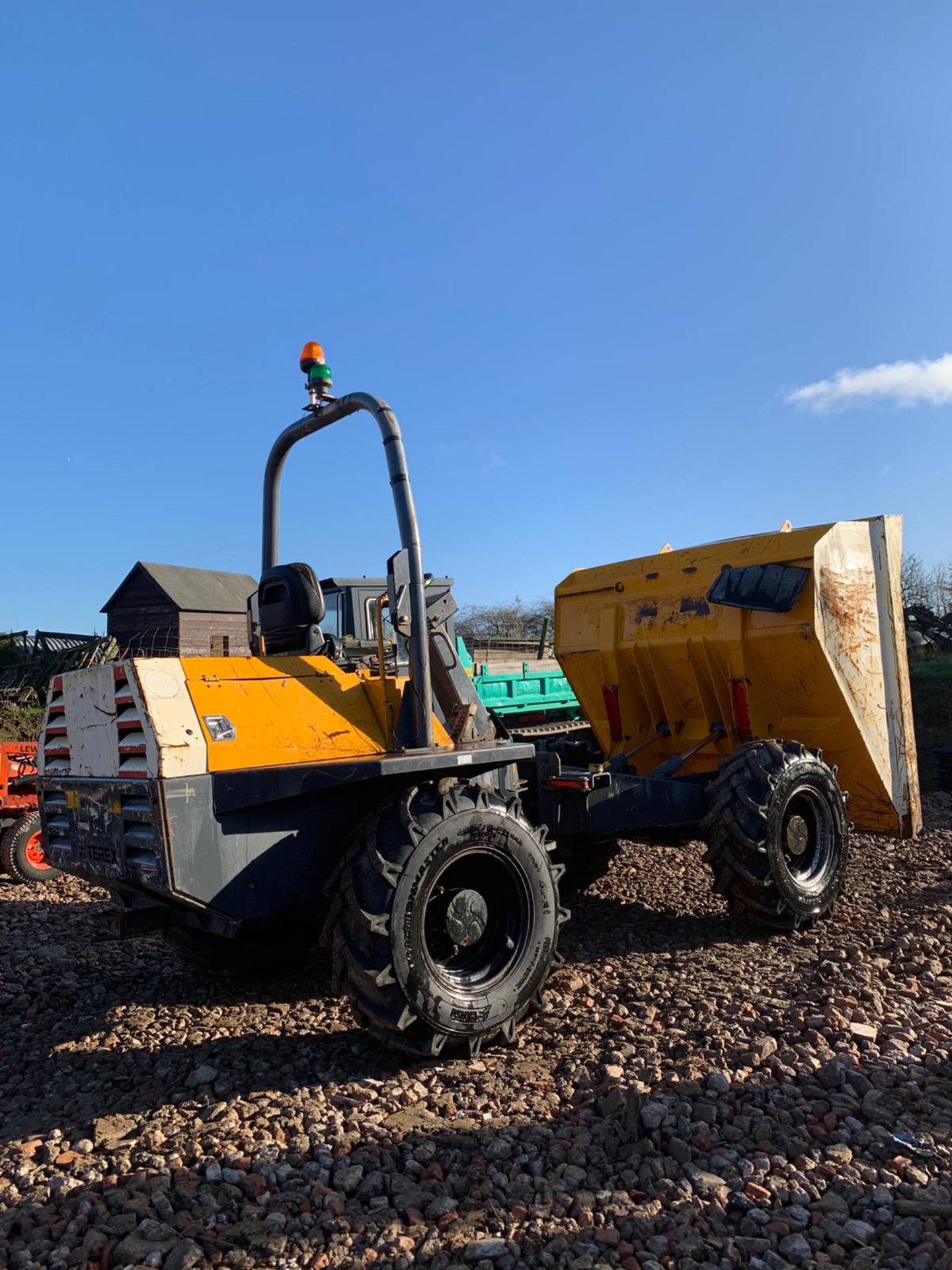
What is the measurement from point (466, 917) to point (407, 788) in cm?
64

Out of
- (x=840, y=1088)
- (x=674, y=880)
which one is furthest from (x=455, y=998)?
(x=674, y=880)

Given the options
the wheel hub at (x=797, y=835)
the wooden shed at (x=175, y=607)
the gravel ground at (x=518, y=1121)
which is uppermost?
the wooden shed at (x=175, y=607)

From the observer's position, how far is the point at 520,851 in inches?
161

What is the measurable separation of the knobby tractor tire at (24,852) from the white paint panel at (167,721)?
565cm

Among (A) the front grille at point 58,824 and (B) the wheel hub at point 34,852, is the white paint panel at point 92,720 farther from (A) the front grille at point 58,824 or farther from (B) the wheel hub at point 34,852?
(B) the wheel hub at point 34,852

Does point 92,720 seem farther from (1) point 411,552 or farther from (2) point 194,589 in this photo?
(2) point 194,589

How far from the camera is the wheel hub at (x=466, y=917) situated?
3.95 meters

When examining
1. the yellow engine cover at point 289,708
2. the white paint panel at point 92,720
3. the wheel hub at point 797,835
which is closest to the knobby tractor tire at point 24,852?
the white paint panel at point 92,720

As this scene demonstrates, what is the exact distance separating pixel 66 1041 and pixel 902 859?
6320 mm

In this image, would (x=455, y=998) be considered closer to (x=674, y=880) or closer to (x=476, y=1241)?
(x=476, y=1241)

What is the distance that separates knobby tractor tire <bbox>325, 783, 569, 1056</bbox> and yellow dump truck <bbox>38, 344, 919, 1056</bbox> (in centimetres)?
1

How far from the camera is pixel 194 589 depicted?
30.9 meters

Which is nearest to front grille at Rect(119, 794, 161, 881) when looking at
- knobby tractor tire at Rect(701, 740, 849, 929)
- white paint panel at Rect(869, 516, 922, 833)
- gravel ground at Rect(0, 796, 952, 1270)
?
gravel ground at Rect(0, 796, 952, 1270)

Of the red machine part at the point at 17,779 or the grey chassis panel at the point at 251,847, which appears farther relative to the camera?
the red machine part at the point at 17,779
